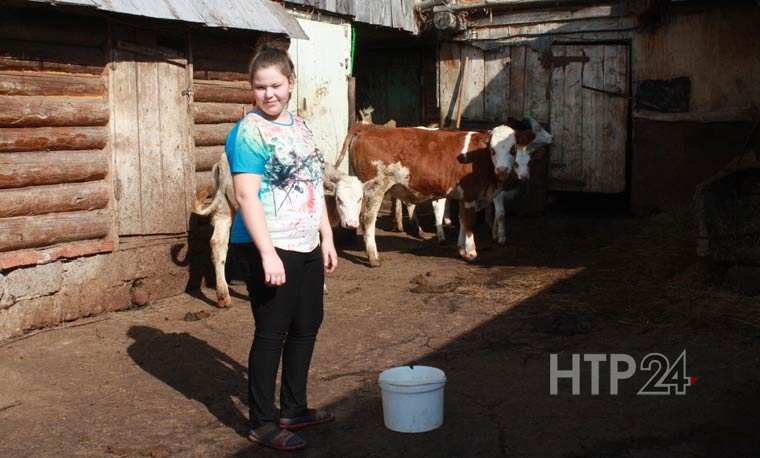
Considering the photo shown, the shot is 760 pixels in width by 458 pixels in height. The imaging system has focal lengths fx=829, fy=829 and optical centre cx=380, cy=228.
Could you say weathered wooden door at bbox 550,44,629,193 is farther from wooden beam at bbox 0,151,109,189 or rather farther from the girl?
the girl

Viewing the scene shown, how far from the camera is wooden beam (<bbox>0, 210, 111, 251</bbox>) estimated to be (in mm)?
6632

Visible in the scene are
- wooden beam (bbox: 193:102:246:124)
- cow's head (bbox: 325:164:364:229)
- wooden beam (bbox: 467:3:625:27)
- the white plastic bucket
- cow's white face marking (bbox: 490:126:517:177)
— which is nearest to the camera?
the white plastic bucket

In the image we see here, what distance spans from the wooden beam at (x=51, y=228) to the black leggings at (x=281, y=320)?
3218 millimetres

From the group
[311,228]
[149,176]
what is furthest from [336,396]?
[149,176]

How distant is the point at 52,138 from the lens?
22.8ft

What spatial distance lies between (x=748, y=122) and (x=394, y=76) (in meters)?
6.21

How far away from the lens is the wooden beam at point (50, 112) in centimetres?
658

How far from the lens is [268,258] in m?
3.97

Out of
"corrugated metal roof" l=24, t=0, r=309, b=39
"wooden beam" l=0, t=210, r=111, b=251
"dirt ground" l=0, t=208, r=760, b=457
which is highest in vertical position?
"corrugated metal roof" l=24, t=0, r=309, b=39

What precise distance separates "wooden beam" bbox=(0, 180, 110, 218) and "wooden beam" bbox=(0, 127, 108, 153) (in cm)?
33

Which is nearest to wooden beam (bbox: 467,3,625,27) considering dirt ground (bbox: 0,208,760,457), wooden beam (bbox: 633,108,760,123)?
wooden beam (bbox: 633,108,760,123)

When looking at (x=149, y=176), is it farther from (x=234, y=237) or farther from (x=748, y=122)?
(x=748, y=122)

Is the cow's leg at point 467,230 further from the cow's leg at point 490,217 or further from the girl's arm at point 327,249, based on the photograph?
the girl's arm at point 327,249

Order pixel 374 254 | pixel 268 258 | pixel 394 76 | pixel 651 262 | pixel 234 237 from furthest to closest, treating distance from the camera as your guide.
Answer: pixel 394 76 → pixel 374 254 → pixel 651 262 → pixel 234 237 → pixel 268 258
